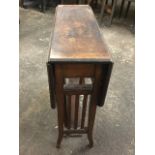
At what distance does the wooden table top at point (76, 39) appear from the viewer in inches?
45.8

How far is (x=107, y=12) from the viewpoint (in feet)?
12.8

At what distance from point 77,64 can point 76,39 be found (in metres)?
0.27

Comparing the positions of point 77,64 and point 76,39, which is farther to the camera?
point 76,39

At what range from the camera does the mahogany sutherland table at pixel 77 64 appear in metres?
1.15

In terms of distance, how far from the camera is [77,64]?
115 cm

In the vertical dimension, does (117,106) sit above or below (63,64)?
below

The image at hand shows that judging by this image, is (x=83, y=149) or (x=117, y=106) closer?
(x=83, y=149)

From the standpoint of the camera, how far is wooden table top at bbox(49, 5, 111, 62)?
1162 millimetres

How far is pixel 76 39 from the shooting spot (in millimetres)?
1354

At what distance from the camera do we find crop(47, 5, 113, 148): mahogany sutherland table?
3.77 ft

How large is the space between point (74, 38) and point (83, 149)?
862 mm

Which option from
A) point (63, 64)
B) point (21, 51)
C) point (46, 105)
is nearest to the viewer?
point (63, 64)

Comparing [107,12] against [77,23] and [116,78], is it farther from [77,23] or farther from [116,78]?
[77,23]
